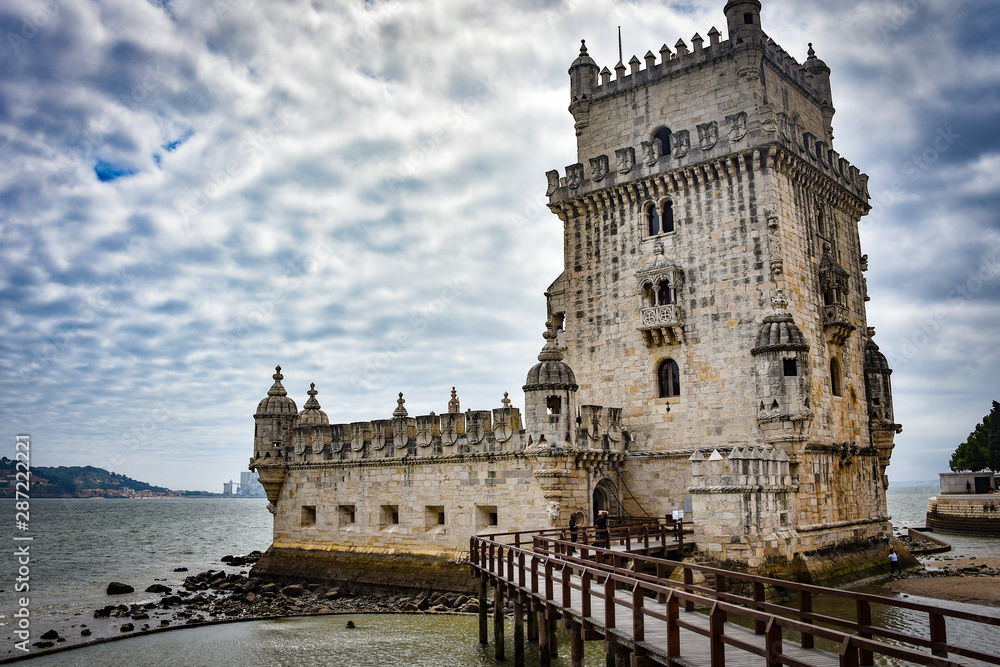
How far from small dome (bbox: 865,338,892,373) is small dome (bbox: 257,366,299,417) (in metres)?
23.8

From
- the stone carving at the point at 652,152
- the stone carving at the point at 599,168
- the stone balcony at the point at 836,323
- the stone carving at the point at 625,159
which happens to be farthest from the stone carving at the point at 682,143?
the stone balcony at the point at 836,323

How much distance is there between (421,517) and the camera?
91.4 ft

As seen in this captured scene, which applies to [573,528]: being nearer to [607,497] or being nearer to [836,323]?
[607,497]

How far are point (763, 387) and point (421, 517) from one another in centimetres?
1258

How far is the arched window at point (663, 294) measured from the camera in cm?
2725

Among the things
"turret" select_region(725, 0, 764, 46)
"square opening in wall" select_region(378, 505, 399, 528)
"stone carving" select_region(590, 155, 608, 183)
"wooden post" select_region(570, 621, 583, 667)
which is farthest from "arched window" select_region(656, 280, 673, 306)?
"wooden post" select_region(570, 621, 583, 667)

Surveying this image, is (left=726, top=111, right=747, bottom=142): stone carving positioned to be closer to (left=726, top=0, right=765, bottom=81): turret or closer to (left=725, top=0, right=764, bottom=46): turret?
(left=726, top=0, right=765, bottom=81): turret

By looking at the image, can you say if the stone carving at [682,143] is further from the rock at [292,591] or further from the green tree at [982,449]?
the green tree at [982,449]

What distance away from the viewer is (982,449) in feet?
234

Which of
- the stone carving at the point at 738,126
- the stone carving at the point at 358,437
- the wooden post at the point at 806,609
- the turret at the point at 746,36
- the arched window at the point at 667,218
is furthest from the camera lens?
the stone carving at the point at 358,437

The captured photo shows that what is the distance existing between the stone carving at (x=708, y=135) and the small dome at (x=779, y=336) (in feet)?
20.9

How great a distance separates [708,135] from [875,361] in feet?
39.2

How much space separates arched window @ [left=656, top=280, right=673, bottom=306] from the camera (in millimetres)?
27255

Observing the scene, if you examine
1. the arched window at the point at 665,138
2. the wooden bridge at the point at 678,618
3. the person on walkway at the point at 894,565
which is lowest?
the person on walkway at the point at 894,565
